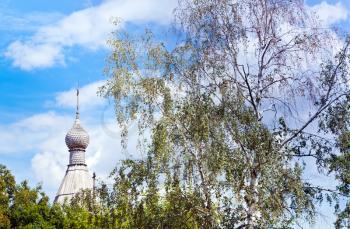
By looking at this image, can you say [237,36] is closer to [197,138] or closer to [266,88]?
[266,88]

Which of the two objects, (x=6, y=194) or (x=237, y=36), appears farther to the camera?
(x=6, y=194)

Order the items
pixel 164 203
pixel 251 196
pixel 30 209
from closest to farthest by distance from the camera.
A: pixel 251 196 → pixel 164 203 → pixel 30 209

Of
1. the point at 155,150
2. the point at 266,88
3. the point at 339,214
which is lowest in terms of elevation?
the point at 339,214

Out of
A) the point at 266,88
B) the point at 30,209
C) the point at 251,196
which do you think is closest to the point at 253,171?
the point at 251,196

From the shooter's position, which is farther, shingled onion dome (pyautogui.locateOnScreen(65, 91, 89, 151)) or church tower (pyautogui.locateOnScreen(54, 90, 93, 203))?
shingled onion dome (pyautogui.locateOnScreen(65, 91, 89, 151))

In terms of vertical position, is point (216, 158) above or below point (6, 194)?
below

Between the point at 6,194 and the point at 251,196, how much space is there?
71.4 feet

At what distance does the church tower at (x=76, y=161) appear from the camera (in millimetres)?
92688

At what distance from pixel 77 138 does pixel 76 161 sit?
10.4ft

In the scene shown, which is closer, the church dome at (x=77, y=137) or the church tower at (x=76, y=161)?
the church tower at (x=76, y=161)

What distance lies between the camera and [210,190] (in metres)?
22.2

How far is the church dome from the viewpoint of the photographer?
94.1 metres

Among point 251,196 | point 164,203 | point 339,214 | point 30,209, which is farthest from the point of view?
point 30,209

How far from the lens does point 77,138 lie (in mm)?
94125
